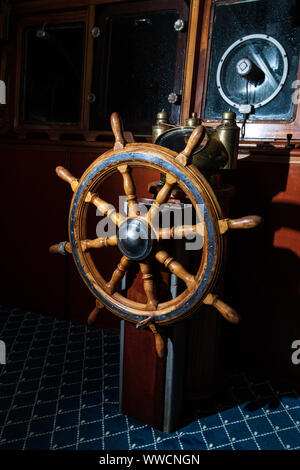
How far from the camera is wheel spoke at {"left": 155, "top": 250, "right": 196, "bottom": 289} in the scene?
1.12 meters

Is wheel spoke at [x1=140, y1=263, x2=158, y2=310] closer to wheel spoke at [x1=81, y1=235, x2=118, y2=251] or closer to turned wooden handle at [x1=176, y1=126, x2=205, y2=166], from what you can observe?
wheel spoke at [x1=81, y1=235, x2=118, y2=251]

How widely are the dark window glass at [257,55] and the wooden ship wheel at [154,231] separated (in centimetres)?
110

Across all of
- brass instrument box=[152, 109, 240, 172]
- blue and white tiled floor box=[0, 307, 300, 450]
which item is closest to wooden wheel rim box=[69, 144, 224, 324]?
brass instrument box=[152, 109, 240, 172]

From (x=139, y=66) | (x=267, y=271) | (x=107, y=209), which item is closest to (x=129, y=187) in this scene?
(x=107, y=209)

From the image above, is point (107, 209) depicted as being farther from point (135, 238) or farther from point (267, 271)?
point (267, 271)

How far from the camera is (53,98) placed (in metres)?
2.60

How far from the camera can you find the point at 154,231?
1.14m

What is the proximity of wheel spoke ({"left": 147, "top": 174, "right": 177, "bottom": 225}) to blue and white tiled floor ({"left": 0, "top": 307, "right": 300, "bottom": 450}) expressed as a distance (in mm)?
908

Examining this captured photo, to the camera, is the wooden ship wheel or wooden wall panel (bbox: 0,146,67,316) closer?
the wooden ship wheel

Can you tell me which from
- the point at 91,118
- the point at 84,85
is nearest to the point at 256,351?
the point at 91,118

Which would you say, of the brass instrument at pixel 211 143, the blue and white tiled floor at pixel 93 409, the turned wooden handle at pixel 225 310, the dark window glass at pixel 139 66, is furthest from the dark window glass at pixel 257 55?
the blue and white tiled floor at pixel 93 409

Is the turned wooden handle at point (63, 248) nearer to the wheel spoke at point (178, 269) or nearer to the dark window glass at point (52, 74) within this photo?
the wheel spoke at point (178, 269)

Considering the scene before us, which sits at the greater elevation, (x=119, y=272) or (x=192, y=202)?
(x=192, y=202)

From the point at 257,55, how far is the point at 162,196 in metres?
1.34
